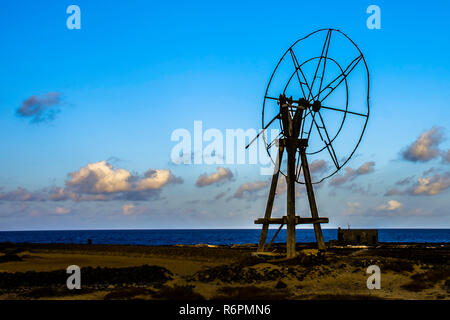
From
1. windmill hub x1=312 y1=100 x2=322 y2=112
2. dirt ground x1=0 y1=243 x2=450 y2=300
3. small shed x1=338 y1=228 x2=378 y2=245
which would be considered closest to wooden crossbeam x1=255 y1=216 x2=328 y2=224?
dirt ground x1=0 y1=243 x2=450 y2=300

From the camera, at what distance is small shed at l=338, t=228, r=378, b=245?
188 feet

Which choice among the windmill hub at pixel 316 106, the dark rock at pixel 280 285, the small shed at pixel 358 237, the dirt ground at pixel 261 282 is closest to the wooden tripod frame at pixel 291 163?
the windmill hub at pixel 316 106

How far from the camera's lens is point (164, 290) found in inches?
670

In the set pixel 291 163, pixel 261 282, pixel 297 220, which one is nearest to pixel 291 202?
pixel 297 220

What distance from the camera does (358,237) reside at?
57844 millimetres

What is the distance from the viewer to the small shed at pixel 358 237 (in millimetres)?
57219

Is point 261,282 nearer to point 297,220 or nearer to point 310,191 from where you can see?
point 297,220

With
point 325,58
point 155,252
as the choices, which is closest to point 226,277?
point 325,58

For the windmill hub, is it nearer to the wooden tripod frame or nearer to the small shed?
the wooden tripod frame

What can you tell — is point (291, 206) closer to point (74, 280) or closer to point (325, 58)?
point (325, 58)

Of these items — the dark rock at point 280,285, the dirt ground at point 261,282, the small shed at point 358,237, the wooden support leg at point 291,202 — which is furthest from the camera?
the small shed at point 358,237

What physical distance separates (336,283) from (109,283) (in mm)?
9960

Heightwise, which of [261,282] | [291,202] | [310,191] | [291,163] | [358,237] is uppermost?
[291,163]

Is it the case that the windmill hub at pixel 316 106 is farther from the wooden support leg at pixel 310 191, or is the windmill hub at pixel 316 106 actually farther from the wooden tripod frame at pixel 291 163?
the wooden support leg at pixel 310 191
